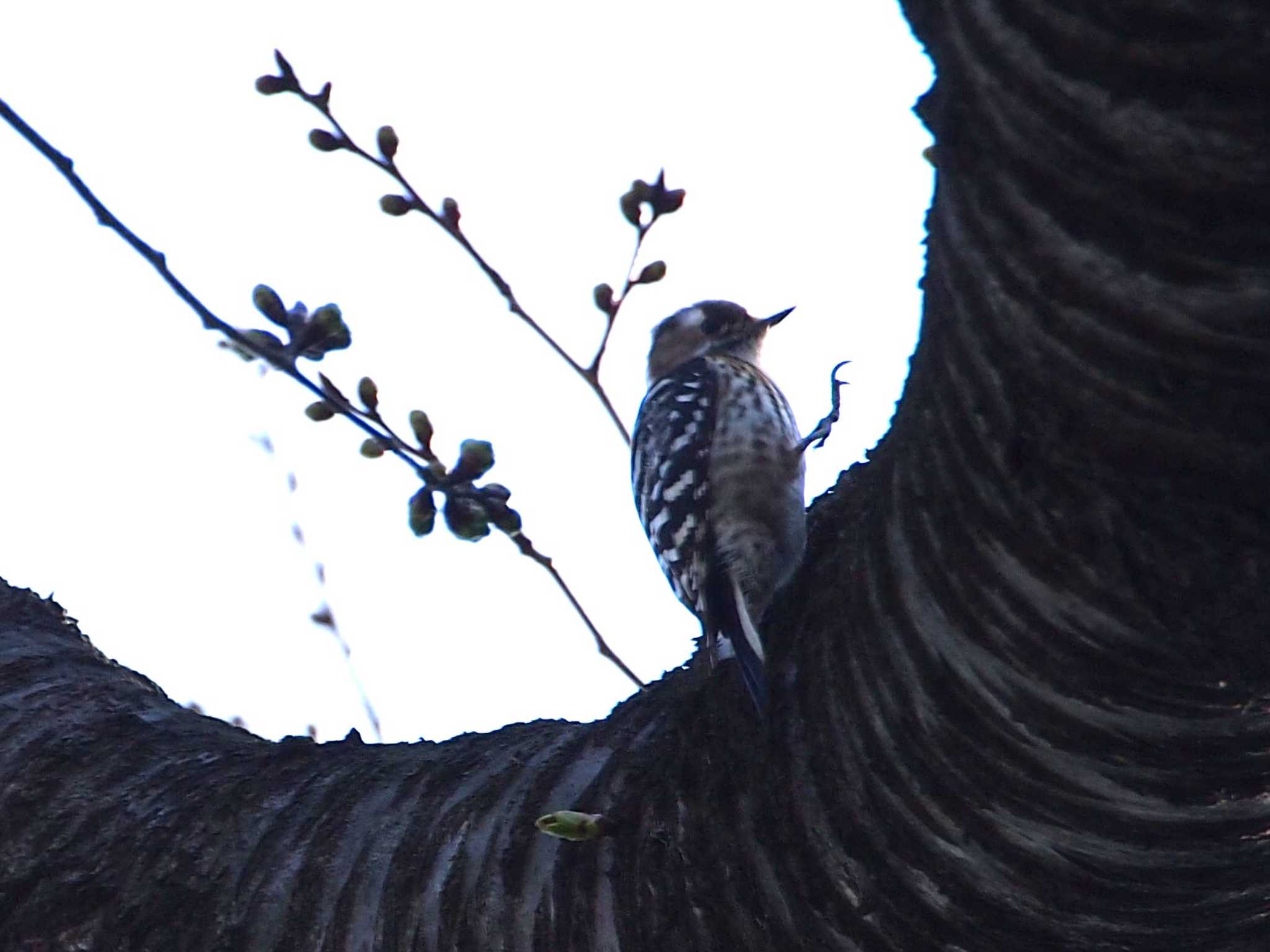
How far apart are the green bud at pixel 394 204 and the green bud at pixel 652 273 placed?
0.66 metres

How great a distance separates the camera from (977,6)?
1637mm

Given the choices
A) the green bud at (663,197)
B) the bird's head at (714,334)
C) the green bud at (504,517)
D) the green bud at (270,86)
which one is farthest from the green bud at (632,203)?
the bird's head at (714,334)

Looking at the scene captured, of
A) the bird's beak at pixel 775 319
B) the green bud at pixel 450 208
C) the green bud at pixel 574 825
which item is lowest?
the green bud at pixel 574 825

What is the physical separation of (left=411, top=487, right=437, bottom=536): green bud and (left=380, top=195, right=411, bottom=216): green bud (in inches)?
33.3

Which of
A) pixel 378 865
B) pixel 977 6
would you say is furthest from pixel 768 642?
pixel 977 6

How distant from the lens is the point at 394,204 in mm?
3449

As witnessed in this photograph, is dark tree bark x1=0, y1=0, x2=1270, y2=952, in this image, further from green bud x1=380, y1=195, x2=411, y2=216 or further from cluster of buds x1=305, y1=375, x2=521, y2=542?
green bud x1=380, y1=195, x2=411, y2=216

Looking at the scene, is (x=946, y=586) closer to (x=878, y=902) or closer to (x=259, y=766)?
(x=878, y=902)

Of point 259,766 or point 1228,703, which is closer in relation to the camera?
point 1228,703

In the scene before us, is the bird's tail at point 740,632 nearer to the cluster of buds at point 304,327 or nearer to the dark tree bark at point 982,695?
the dark tree bark at point 982,695

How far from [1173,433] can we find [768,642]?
1053mm

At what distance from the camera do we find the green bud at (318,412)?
9.49ft

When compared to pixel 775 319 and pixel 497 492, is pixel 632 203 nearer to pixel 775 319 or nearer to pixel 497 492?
pixel 497 492

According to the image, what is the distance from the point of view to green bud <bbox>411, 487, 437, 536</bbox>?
2.91 metres
